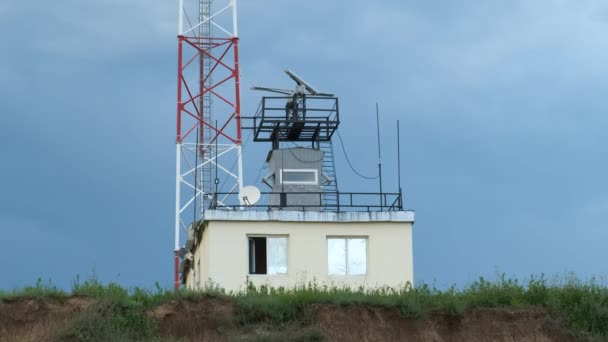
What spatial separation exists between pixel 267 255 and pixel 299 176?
5.44m

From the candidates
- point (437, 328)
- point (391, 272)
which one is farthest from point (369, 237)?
point (437, 328)

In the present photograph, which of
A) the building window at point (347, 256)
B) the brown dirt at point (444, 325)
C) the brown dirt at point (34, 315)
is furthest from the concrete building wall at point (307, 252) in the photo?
the brown dirt at point (34, 315)

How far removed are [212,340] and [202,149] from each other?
1730 cm

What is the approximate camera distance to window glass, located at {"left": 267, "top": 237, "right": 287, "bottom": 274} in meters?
41.2

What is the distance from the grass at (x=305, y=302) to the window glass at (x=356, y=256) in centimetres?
661

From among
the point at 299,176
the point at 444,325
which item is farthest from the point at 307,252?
the point at 444,325

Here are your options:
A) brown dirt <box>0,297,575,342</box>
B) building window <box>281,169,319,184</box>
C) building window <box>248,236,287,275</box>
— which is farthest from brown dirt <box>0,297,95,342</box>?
building window <box>281,169,319,184</box>

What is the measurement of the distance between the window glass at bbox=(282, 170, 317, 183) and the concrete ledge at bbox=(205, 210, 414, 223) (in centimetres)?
419

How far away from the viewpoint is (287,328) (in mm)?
32406

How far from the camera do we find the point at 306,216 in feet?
137

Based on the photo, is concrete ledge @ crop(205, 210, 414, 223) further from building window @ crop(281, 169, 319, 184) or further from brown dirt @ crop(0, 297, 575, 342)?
brown dirt @ crop(0, 297, 575, 342)

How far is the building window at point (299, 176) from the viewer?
151ft

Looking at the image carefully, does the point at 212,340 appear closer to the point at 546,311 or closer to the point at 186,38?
the point at 546,311

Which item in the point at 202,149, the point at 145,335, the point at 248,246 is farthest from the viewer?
the point at 202,149
